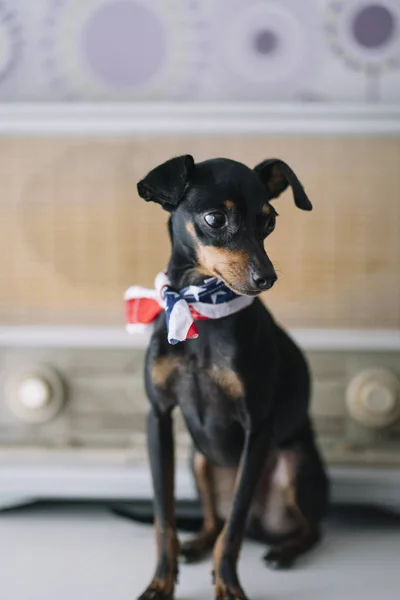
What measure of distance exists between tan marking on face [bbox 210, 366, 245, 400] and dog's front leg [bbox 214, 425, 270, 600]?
0.20 feet

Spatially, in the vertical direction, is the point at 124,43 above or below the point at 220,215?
above

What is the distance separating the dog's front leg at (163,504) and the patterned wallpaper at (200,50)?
74 cm

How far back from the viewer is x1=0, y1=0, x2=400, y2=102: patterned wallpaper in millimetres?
1417

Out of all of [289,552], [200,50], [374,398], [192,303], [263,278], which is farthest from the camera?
[200,50]

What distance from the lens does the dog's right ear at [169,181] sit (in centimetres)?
88

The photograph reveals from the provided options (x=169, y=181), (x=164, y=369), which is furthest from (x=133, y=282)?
(x=169, y=181)

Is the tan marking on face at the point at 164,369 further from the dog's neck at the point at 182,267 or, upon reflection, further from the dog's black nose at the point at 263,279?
the dog's black nose at the point at 263,279

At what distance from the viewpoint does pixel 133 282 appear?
4.55 ft

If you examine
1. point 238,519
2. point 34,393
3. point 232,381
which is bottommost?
point 238,519

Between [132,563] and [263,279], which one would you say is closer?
[263,279]

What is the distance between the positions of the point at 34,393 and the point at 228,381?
1.77 feet

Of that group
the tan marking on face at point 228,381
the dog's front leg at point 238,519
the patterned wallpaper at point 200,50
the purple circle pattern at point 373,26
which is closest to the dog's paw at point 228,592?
the dog's front leg at point 238,519

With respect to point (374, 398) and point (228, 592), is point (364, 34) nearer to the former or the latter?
point (374, 398)

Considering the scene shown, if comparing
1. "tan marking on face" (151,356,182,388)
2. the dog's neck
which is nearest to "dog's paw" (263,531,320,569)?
"tan marking on face" (151,356,182,388)
